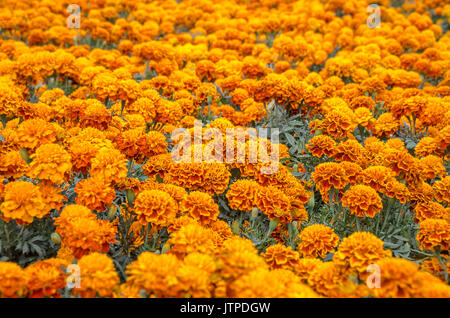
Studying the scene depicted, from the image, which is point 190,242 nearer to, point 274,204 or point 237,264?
point 237,264

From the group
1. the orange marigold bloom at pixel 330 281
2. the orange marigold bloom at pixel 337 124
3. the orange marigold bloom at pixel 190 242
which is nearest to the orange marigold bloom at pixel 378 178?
Result: the orange marigold bloom at pixel 337 124

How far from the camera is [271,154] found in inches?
131

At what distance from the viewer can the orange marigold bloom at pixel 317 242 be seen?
2678mm

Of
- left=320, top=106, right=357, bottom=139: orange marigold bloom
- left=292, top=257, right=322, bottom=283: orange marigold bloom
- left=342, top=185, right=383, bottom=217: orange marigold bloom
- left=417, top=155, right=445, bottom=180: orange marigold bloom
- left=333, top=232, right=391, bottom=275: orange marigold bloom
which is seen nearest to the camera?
left=333, top=232, right=391, bottom=275: orange marigold bloom

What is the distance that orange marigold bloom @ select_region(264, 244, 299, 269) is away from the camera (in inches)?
99.2

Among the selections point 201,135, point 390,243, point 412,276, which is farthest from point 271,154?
point 412,276

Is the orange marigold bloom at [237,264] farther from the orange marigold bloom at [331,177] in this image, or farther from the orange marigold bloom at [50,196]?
the orange marigold bloom at [331,177]

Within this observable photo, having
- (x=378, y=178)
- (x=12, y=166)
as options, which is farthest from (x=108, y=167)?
(x=378, y=178)

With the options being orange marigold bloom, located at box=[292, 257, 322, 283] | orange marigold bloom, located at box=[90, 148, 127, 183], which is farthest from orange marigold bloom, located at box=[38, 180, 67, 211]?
orange marigold bloom, located at box=[292, 257, 322, 283]

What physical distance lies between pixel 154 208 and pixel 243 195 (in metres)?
0.68

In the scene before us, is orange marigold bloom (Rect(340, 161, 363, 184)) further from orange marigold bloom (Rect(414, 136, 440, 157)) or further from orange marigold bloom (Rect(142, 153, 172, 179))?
orange marigold bloom (Rect(142, 153, 172, 179))

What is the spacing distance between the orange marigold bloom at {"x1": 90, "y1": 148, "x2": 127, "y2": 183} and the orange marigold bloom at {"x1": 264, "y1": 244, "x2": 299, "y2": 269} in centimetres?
103

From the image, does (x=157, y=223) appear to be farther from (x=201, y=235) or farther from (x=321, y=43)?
(x=321, y=43)

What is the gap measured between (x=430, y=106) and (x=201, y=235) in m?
2.80
